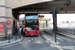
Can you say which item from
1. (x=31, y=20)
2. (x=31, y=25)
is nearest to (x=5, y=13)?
(x=31, y=20)

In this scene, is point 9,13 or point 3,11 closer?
point 3,11

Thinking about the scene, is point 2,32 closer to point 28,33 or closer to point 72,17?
point 28,33

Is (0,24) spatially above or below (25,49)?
above

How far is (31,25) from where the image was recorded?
1706cm

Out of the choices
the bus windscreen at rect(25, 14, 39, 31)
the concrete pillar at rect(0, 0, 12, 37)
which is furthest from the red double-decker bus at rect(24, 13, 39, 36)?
the concrete pillar at rect(0, 0, 12, 37)

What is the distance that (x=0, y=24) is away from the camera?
13.1 metres

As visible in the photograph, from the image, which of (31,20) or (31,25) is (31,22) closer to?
(31,20)

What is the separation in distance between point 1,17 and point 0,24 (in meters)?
0.98

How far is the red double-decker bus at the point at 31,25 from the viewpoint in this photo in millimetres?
16922

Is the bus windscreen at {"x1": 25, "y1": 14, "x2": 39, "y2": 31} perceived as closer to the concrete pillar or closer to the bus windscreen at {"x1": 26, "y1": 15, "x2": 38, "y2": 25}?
the bus windscreen at {"x1": 26, "y1": 15, "x2": 38, "y2": 25}

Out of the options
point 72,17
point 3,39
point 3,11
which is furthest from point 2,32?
point 72,17

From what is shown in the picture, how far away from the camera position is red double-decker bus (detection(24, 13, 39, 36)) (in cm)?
1692

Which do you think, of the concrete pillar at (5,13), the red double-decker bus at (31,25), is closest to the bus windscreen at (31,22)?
the red double-decker bus at (31,25)

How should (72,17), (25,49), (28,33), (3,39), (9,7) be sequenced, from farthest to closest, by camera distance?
(72,17), (28,33), (9,7), (3,39), (25,49)
